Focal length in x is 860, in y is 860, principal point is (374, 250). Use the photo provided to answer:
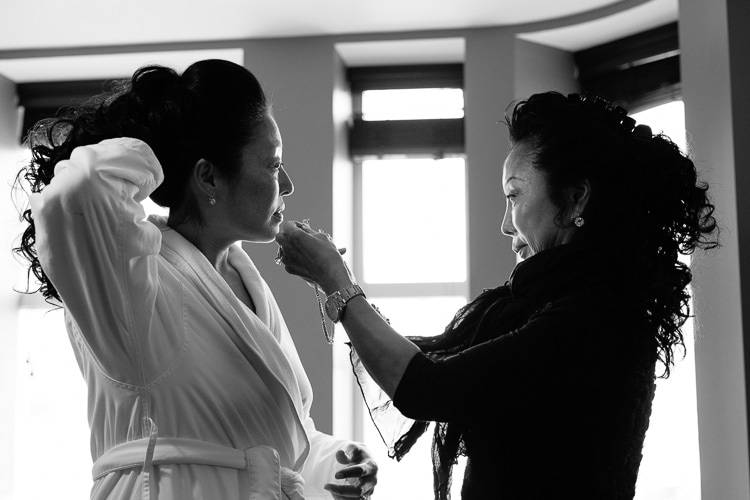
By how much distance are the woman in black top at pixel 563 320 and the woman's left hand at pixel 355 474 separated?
13 centimetres

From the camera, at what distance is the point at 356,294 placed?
1.43 m

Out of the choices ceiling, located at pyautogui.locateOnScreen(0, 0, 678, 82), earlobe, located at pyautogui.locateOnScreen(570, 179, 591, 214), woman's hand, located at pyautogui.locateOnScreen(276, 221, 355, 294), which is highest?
ceiling, located at pyautogui.locateOnScreen(0, 0, 678, 82)

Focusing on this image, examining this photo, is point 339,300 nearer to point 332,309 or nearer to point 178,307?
point 332,309

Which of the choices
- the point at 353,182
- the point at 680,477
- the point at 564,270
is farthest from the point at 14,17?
the point at 680,477

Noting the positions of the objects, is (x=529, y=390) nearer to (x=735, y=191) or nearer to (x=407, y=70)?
(x=735, y=191)

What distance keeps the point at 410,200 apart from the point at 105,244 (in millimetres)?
3161

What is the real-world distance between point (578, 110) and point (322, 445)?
2.67 feet

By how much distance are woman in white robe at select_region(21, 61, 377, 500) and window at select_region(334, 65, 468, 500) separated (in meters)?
2.45

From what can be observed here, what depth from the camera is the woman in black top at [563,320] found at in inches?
53.4

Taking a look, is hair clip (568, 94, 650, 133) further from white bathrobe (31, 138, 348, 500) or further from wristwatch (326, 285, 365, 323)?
white bathrobe (31, 138, 348, 500)

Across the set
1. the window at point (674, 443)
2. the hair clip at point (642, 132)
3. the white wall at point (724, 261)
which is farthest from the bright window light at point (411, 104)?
the hair clip at point (642, 132)

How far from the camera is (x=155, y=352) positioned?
1289 millimetres

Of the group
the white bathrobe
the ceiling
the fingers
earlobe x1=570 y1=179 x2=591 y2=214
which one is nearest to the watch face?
the white bathrobe

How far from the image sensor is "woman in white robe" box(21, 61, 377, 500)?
115cm
